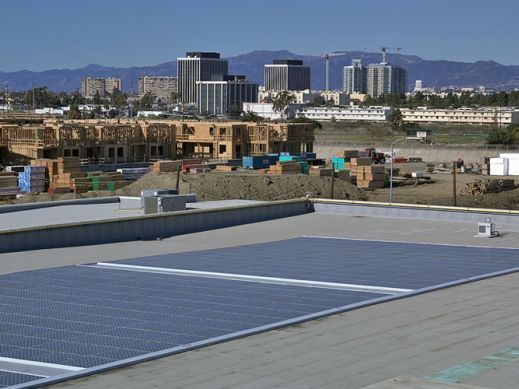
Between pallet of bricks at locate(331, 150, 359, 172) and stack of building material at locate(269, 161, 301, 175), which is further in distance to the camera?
pallet of bricks at locate(331, 150, 359, 172)

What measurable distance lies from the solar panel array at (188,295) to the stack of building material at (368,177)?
39320mm

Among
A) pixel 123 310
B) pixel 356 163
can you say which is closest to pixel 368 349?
pixel 123 310

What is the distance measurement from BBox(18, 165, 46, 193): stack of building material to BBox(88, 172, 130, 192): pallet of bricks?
2940mm

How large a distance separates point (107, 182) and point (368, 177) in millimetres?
21135

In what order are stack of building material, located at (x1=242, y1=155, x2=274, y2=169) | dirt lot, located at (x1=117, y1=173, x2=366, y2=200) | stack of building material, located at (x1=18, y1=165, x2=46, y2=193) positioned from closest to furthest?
dirt lot, located at (x1=117, y1=173, x2=366, y2=200), stack of building material, located at (x1=18, y1=165, x2=46, y2=193), stack of building material, located at (x1=242, y1=155, x2=274, y2=169)

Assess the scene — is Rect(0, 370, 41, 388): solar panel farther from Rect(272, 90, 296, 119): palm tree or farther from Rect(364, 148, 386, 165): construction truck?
Rect(272, 90, 296, 119): palm tree

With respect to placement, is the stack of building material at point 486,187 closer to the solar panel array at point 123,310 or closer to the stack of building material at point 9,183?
the stack of building material at point 9,183

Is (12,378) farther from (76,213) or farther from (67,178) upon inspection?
(67,178)

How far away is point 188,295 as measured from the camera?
23672 millimetres

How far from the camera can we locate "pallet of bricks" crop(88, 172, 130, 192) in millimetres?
60375

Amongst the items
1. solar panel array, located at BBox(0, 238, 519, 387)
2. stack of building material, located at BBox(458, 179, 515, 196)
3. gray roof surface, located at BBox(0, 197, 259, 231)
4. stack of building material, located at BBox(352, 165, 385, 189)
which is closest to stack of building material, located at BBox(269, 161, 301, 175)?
stack of building material, located at BBox(352, 165, 385, 189)

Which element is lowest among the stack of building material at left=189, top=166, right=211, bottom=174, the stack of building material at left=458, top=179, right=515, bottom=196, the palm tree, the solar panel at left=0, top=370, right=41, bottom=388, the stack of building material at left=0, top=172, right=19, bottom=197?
the stack of building material at left=458, top=179, right=515, bottom=196

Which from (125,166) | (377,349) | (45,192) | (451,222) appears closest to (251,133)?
(125,166)

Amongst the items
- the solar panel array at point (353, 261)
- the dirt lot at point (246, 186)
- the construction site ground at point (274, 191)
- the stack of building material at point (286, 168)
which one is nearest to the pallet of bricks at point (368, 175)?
the construction site ground at point (274, 191)
